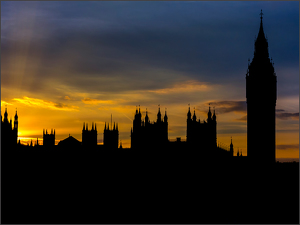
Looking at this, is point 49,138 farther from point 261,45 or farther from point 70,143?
point 261,45

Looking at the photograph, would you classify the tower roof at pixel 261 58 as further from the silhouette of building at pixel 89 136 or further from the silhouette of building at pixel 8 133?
the silhouette of building at pixel 8 133

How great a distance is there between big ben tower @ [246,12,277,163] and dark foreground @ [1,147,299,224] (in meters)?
4.72

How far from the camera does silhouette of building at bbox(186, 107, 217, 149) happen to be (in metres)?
113

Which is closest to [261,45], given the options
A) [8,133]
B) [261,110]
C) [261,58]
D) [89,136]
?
[261,58]

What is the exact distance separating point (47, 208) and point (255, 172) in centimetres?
4610

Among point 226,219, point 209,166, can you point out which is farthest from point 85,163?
point 226,219

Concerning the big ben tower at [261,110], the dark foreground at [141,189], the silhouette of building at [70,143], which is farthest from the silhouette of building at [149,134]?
the big ben tower at [261,110]

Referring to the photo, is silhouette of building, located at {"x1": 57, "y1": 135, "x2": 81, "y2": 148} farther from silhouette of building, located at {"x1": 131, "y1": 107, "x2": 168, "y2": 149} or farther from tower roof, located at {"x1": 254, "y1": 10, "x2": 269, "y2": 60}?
tower roof, located at {"x1": 254, "y1": 10, "x2": 269, "y2": 60}

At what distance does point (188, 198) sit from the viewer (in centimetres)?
10012

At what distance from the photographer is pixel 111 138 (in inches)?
4673

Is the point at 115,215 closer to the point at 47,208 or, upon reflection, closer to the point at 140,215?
the point at 140,215

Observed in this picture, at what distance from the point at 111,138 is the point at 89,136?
17.1ft

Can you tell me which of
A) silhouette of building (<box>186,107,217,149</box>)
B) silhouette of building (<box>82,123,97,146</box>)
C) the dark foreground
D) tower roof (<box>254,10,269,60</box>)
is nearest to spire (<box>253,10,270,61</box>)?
tower roof (<box>254,10,269,60</box>)

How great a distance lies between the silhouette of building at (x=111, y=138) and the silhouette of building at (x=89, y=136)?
7.77 ft
